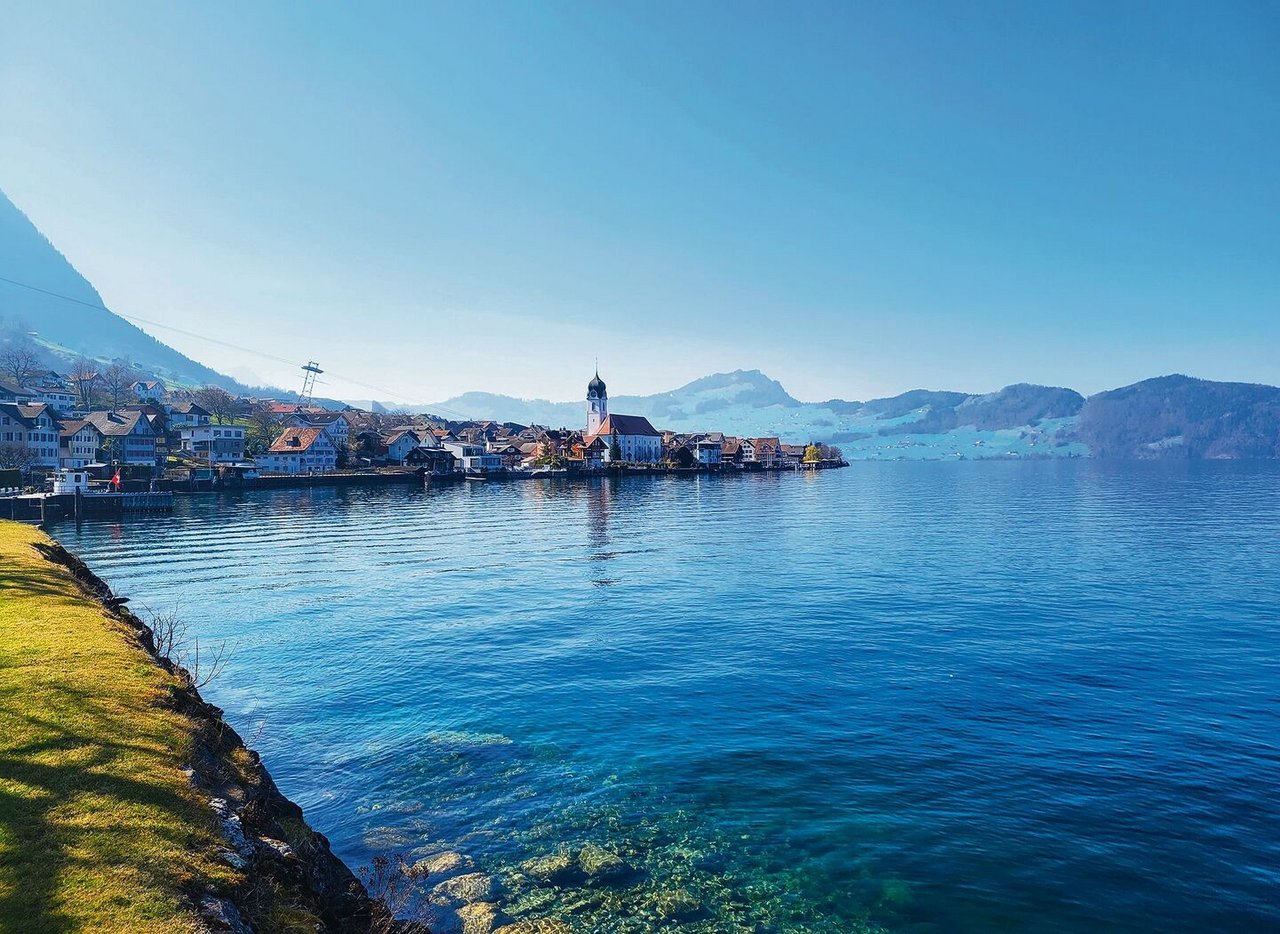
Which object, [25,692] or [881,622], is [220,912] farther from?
[881,622]

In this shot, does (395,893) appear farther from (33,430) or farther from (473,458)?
(473,458)

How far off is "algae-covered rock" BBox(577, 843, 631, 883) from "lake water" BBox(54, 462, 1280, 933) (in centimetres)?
29

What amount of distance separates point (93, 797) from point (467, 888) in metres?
6.47

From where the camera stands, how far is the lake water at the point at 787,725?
12.7m

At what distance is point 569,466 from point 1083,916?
17529 cm

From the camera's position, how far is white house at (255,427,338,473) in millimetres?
136125

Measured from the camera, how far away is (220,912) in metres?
7.77

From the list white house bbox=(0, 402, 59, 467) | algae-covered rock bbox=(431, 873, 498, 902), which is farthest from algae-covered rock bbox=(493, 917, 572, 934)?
white house bbox=(0, 402, 59, 467)

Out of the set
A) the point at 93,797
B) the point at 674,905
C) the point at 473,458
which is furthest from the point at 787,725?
the point at 473,458

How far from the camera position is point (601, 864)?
518 inches

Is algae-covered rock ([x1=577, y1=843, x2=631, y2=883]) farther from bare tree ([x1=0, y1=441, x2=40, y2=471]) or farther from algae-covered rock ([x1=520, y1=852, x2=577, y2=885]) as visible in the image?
bare tree ([x1=0, y1=441, x2=40, y2=471])

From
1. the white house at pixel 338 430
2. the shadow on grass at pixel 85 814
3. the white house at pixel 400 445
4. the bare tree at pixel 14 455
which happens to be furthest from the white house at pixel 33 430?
the shadow on grass at pixel 85 814

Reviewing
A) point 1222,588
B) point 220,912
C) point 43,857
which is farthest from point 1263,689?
point 43,857

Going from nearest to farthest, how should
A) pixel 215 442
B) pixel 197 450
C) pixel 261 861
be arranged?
pixel 261 861 < pixel 215 442 < pixel 197 450
